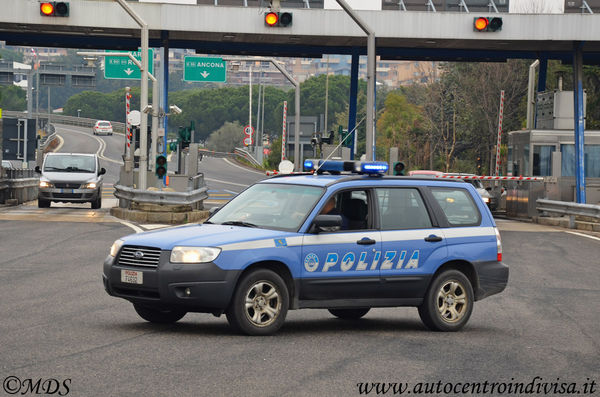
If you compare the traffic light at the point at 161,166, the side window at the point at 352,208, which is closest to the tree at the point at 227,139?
the traffic light at the point at 161,166

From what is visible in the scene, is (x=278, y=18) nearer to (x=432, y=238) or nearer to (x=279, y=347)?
(x=432, y=238)

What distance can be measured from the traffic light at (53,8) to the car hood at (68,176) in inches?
192

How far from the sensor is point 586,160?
3669 cm

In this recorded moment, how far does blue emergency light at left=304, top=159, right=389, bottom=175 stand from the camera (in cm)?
1128

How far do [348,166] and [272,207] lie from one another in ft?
3.63

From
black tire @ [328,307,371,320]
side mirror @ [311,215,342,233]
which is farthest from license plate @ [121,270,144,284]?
black tire @ [328,307,371,320]

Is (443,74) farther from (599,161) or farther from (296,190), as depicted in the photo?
(296,190)

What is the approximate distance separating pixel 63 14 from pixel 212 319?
2450 cm

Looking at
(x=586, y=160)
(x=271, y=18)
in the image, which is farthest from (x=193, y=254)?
(x=586, y=160)

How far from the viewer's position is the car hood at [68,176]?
33.4m

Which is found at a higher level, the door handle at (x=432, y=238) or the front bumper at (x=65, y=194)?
the door handle at (x=432, y=238)

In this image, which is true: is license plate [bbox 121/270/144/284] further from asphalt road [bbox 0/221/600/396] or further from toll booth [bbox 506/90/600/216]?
toll booth [bbox 506/90/600/216]

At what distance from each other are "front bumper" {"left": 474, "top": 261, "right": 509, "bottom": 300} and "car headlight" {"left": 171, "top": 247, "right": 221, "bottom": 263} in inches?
124

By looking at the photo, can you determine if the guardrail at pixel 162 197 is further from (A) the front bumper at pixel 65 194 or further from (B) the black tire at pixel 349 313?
(B) the black tire at pixel 349 313
